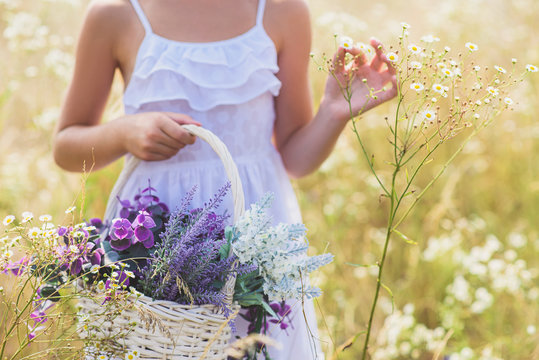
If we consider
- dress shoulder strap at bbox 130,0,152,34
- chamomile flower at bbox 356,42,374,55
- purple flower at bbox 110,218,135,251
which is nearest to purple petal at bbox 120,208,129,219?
purple flower at bbox 110,218,135,251

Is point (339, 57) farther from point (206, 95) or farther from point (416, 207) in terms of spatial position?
point (416, 207)

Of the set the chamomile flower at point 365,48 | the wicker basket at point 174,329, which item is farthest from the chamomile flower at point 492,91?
the wicker basket at point 174,329

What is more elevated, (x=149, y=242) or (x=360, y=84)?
(x=360, y=84)

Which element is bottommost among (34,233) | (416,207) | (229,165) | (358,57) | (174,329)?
Answer: (416,207)

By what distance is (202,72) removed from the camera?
1.45 metres

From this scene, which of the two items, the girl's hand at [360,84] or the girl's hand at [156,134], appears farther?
the girl's hand at [360,84]

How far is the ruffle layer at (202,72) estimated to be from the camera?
1.42 m

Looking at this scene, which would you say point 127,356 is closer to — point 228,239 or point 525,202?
point 228,239

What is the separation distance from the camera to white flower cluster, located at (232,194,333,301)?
1021 millimetres

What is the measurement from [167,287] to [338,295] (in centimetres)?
155

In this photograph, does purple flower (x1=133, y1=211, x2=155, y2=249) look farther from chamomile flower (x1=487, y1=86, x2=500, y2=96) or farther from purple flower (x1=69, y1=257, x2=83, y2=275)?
chamomile flower (x1=487, y1=86, x2=500, y2=96)

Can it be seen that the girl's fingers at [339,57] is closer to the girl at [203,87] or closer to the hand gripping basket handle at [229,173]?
the girl at [203,87]

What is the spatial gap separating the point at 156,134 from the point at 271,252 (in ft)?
1.36

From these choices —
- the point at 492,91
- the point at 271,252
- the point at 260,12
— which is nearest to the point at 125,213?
the point at 271,252
